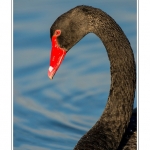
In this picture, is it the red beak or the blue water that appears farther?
the blue water

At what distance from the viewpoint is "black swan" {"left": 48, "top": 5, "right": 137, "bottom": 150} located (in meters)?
2.50

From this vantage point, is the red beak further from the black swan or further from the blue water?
the blue water

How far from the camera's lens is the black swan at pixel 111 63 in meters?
2.50

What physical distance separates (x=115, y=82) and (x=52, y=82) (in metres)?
0.34

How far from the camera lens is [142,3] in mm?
2586

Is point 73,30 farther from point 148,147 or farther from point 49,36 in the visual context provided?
point 148,147

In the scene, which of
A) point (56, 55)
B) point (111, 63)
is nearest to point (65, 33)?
point (56, 55)

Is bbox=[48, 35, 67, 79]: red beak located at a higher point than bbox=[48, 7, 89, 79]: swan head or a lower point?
lower

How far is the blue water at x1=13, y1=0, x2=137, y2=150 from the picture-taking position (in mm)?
2697

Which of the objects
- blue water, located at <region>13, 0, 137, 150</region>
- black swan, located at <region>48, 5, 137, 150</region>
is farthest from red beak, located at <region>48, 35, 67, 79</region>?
blue water, located at <region>13, 0, 137, 150</region>

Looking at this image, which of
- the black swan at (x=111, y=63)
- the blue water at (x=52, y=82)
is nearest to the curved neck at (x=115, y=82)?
the black swan at (x=111, y=63)

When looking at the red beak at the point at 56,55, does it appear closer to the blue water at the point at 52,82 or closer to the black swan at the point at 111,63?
the black swan at the point at 111,63

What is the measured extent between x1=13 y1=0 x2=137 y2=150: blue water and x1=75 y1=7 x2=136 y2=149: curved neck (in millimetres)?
111

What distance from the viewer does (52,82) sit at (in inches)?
109
